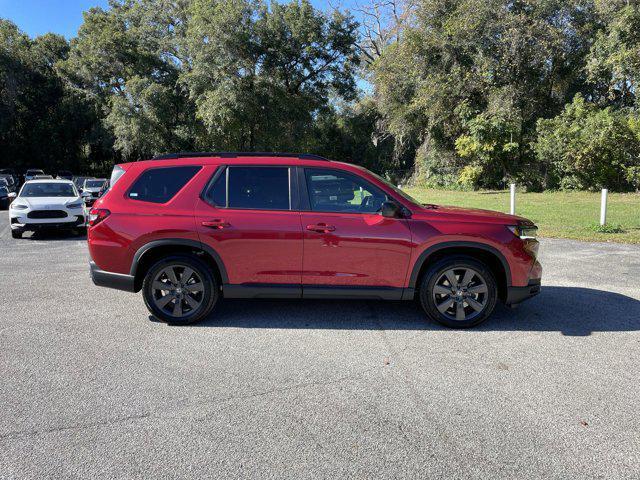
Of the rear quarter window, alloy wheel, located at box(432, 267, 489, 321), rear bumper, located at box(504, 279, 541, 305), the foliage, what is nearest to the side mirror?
alloy wheel, located at box(432, 267, 489, 321)

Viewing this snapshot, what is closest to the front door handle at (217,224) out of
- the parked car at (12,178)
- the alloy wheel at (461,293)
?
the alloy wheel at (461,293)

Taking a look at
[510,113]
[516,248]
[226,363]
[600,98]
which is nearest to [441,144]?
[510,113]

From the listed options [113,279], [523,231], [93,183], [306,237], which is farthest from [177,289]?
[93,183]

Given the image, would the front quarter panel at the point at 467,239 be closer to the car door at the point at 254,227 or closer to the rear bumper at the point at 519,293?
the rear bumper at the point at 519,293

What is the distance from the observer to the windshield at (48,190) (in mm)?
13578

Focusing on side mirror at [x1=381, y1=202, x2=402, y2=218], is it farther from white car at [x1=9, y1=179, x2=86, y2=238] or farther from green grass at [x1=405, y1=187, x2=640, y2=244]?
white car at [x1=9, y1=179, x2=86, y2=238]

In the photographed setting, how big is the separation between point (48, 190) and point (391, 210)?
12216mm

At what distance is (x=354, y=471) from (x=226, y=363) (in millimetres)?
1819

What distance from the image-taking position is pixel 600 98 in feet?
80.1

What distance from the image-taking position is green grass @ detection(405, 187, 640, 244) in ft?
37.9

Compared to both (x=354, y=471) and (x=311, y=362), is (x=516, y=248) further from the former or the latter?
(x=354, y=471)

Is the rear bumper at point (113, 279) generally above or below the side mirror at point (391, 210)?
below

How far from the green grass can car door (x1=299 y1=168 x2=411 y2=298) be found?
7.92 metres

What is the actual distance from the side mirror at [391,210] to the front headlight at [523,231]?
47.3 inches
